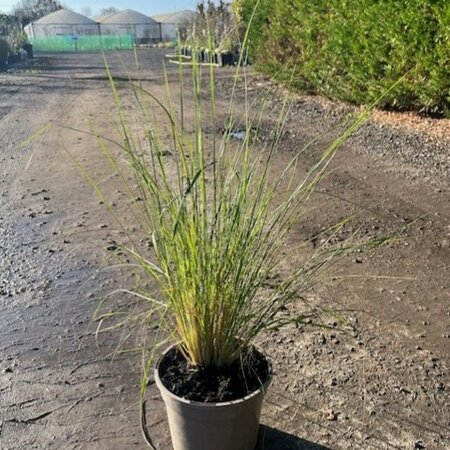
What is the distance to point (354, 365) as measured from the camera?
6.78 ft

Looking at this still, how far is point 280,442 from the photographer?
171 centimetres

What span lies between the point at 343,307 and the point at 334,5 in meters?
5.87

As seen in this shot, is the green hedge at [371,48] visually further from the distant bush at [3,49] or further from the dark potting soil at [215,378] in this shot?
the distant bush at [3,49]

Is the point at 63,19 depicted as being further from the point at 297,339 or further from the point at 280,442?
the point at 280,442

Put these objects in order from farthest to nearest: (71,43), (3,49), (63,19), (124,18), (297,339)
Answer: (124,18) → (63,19) → (71,43) → (3,49) → (297,339)

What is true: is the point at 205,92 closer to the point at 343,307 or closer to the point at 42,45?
the point at 343,307

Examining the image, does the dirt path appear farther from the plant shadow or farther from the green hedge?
the green hedge

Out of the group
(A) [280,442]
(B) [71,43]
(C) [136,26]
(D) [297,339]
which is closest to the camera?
(A) [280,442]

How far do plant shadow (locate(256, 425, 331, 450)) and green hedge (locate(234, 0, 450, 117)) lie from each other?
10.7ft

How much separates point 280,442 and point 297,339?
592 mm

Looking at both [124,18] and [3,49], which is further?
[124,18]

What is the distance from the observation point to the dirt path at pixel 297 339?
5.86 ft

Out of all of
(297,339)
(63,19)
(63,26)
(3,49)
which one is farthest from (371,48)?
(63,19)

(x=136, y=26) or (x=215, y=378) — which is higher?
(x=136, y=26)
